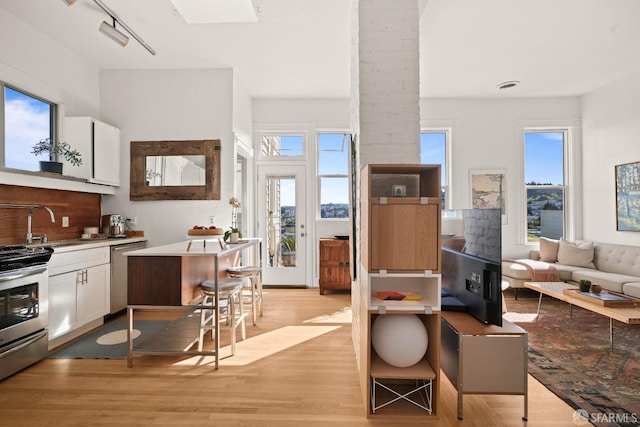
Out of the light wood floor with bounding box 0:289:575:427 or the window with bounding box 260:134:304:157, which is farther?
the window with bounding box 260:134:304:157

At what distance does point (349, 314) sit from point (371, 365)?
6.50ft

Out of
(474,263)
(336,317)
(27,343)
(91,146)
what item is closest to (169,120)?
(91,146)

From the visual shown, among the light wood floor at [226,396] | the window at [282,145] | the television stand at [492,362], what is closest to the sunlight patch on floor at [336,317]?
the light wood floor at [226,396]

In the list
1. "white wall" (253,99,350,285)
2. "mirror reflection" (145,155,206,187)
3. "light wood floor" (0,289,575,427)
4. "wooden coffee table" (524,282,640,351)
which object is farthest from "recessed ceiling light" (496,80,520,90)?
"mirror reflection" (145,155,206,187)

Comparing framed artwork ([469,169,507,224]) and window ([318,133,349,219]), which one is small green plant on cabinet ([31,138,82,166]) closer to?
window ([318,133,349,219])

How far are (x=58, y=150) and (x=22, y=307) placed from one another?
182cm

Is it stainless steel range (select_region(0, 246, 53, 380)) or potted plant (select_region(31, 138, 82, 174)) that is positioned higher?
potted plant (select_region(31, 138, 82, 174))

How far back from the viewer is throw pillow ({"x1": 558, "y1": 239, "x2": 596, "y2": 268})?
15.9 ft

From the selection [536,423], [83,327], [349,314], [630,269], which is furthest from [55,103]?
[630,269]

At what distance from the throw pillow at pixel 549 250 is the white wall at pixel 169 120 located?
15.6ft

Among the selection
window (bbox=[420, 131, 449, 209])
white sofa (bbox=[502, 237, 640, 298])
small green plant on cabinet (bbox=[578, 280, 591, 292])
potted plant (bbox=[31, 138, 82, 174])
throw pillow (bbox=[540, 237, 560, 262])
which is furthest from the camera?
window (bbox=[420, 131, 449, 209])

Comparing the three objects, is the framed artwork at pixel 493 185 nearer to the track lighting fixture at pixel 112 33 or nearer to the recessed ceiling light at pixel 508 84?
the recessed ceiling light at pixel 508 84

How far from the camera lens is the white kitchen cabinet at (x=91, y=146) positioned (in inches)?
152

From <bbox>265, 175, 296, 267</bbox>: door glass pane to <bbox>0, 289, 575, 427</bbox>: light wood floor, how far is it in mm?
2566
